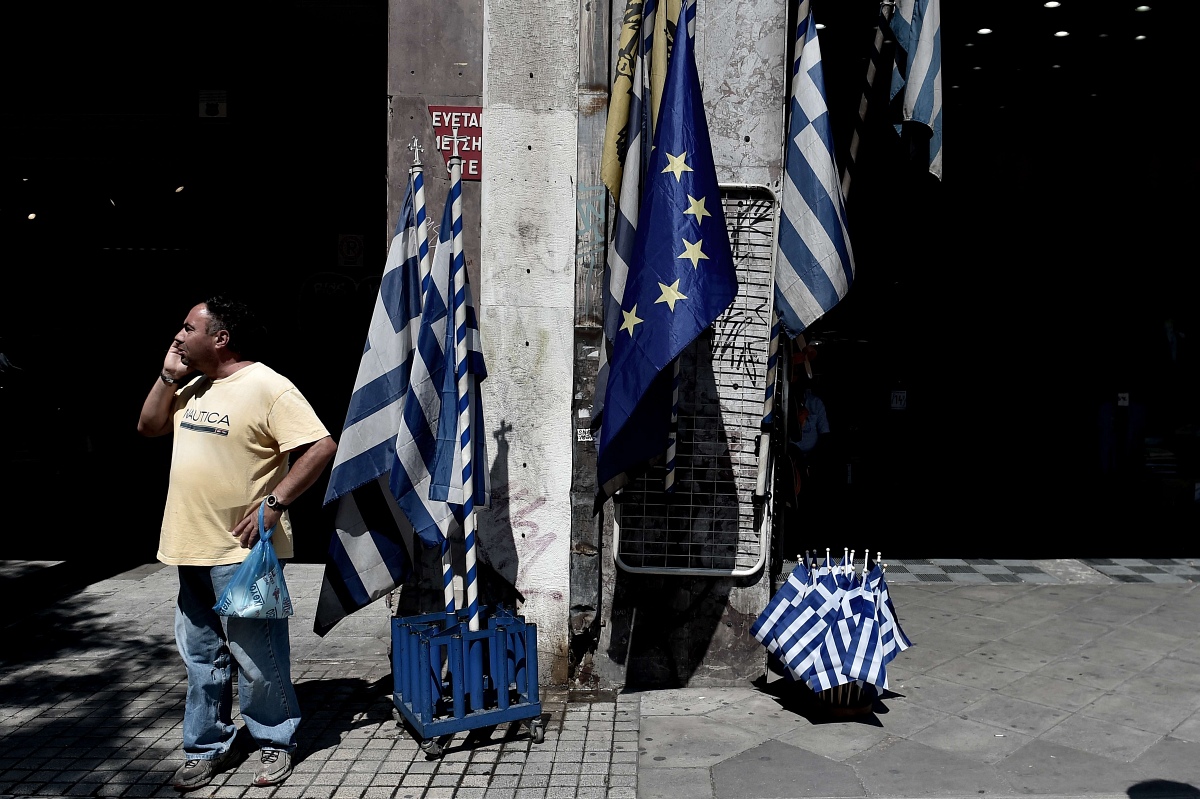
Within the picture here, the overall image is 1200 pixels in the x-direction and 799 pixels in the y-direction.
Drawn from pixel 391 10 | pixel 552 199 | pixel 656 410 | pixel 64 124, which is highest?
pixel 64 124

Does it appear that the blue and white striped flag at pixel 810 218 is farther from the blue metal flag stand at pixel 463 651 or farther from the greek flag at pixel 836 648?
the blue metal flag stand at pixel 463 651

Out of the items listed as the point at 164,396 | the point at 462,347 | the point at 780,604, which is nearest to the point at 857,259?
the point at 780,604

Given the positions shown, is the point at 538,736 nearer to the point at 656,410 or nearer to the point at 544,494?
the point at 544,494

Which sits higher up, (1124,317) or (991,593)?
(1124,317)

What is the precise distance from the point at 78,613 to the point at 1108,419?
12008 millimetres

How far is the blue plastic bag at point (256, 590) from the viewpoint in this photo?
168 inches

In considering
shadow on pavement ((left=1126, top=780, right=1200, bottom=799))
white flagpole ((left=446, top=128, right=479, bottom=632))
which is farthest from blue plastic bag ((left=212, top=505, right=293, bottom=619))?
shadow on pavement ((left=1126, top=780, right=1200, bottom=799))

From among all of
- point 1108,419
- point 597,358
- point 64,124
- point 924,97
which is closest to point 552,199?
point 597,358

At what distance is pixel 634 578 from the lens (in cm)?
566

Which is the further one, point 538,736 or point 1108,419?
point 1108,419

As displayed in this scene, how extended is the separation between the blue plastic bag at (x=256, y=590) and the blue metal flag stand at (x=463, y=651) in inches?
29.8

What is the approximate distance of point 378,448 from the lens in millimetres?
4902

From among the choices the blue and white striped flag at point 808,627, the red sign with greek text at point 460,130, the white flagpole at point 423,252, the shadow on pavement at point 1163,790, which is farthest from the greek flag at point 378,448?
the shadow on pavement at point 1163,790

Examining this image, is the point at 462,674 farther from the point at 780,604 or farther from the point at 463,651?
the point at 780,604
